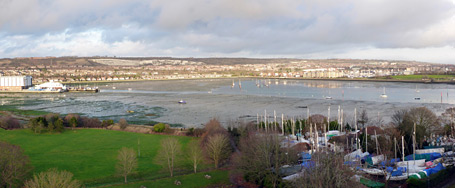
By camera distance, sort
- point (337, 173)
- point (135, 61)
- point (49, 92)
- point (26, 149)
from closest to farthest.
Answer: point (337, 173), point (26, 149), point (49, 92), point (135, 61)

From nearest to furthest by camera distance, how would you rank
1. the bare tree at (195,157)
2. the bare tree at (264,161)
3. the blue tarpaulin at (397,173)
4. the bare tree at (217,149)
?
the bare tree at (264,161) → the blue tarpaulin at (397,173) → the bare tree at (195,157) → the bare tree at (217,149)

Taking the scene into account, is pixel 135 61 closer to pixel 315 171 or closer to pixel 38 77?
pixel 38 77

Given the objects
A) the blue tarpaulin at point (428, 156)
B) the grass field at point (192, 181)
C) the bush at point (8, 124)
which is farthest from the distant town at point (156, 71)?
the grass field at point (192, 181)

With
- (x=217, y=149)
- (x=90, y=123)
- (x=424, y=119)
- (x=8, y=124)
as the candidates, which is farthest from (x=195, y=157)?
(x=8, y=124)

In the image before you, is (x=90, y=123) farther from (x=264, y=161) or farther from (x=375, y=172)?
(x=375, y=172)

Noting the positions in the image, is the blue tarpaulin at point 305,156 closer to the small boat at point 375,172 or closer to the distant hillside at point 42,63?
the small boat at point 375,172

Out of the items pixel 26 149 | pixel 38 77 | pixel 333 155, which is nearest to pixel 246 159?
pixel 333 155

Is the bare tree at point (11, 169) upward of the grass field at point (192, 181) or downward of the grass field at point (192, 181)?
upward

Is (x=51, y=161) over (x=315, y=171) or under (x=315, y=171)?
under
